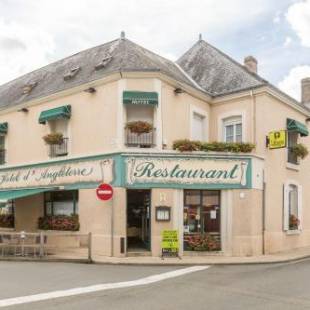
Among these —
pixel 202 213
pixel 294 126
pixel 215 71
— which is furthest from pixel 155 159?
pixel 294 126

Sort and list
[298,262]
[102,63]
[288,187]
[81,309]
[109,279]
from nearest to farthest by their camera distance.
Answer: [81,309] → [109,279] → [298,262] → [102,63] → [288,187]

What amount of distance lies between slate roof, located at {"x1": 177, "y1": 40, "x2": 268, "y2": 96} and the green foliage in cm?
282

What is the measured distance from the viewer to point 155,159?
16781 mm

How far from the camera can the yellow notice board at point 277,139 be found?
1773 cm

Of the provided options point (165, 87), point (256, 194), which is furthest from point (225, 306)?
point (165, 87)

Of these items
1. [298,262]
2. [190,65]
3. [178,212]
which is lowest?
[298,262]

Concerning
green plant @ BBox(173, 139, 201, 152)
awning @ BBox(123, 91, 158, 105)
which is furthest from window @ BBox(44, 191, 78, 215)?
green plant @ BBox(173, 139, 201, 152)

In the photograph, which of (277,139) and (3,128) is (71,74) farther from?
(277,139)

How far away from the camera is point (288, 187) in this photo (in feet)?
66.4

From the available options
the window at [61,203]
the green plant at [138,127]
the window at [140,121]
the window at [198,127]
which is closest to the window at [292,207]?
the window at [198,127]

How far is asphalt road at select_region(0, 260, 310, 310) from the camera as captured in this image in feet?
28.1

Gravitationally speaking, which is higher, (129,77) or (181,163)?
(129,77)

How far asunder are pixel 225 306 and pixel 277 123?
1259 centimetres

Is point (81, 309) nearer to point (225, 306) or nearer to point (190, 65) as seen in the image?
point (225, 306)
